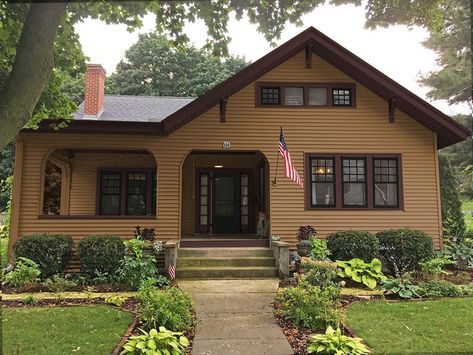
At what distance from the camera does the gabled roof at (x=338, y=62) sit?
34.4 feet

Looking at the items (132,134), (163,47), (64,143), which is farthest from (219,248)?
(163,47)

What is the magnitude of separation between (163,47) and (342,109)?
97.0 ft

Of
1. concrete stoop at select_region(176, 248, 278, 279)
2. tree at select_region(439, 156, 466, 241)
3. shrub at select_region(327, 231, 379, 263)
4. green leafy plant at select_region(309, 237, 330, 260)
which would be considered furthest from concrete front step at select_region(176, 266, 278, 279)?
tree at select_region(439, 156, 466, 241)

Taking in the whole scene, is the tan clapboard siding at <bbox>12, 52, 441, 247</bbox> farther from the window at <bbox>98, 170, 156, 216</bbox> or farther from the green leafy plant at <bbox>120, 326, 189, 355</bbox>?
the green leafy plant at <bbox>120, 326, 189, 355</bbox>

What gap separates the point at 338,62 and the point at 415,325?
300 inches

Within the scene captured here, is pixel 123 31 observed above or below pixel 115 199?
above

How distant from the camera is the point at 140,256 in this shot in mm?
8703

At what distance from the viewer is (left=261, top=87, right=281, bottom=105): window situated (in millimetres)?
11195

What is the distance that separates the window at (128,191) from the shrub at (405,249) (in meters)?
7.55

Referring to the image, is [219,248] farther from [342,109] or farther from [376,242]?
[342,109]

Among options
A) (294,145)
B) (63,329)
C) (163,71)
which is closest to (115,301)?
(63,329)

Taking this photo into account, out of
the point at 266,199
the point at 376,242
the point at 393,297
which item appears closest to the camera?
the point at 393,297

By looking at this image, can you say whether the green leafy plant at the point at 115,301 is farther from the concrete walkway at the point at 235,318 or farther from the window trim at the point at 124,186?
the window trim at the point at 124,186

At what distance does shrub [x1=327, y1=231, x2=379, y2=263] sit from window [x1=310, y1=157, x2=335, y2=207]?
153cm
